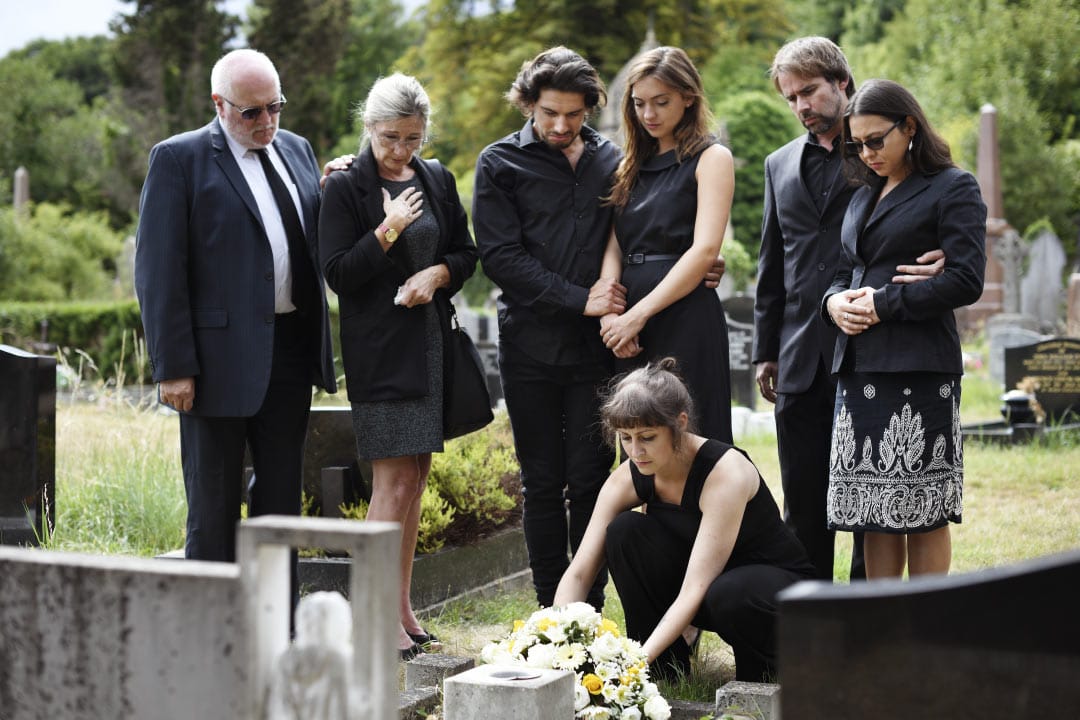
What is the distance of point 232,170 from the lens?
4062 mm

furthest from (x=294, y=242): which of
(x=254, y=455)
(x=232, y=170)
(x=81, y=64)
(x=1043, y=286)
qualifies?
(x=81, y=64)

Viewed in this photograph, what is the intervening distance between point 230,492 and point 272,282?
28.2 inches

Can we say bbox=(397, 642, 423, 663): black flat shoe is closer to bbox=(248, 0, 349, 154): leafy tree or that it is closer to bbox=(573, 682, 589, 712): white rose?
bbox=(573, 682, 589, 712): white rose

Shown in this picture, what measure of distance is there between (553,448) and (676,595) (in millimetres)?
742

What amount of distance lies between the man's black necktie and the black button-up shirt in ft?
2.04

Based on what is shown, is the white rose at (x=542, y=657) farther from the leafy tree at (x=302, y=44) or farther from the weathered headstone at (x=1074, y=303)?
the leafy tree at (x=302, y=44)

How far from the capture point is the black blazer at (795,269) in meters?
4.16

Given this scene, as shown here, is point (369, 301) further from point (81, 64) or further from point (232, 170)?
point (81, 64)

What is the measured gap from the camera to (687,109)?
13.9 ft

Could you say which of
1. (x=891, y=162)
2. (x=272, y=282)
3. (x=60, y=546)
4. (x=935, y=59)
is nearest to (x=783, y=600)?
(x=891, y=162)

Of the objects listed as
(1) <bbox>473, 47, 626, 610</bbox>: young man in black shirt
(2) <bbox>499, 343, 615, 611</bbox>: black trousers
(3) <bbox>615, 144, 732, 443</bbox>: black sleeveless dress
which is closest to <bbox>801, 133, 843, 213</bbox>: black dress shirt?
(3) <bbox>615, 144, 732, 443</bbox>: black sleeveless dress

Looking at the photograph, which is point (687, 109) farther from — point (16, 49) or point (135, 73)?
point (16, 49)

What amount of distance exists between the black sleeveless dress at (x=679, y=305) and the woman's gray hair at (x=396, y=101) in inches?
32.2

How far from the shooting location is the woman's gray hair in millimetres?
4098
